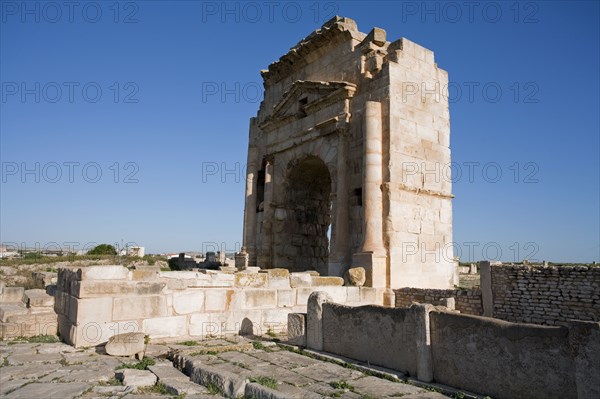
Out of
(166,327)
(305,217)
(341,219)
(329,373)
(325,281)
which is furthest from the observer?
(305,217)

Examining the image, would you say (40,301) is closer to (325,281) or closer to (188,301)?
(188,301)

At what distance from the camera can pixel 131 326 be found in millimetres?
6953

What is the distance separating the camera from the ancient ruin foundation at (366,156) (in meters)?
11.4

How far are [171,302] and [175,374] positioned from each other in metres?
2.43

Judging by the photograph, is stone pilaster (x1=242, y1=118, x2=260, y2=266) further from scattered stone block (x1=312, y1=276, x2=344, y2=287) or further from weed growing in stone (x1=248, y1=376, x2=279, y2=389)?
weed growing in stone (x1=248, y1=376, x2=279, y2=389)

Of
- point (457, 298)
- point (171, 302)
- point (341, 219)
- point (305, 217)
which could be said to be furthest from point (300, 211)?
point (171, 302)

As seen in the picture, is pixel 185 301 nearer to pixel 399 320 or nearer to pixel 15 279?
pixel 399 320

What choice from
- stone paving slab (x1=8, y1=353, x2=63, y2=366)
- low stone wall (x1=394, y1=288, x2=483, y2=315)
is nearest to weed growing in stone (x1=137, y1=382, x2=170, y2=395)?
stone paving slab (x1=8, y1=353, x2=63, y2=366)

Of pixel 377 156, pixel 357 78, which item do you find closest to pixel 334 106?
pixel 357 78

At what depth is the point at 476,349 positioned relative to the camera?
444 centimetres

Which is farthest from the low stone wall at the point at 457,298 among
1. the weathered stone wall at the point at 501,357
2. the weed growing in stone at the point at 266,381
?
the weed growing in stone at the point at 266,381

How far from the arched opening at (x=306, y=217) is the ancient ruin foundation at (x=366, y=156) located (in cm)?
6

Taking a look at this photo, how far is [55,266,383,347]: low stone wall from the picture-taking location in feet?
21.8

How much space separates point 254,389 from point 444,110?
11.0m
